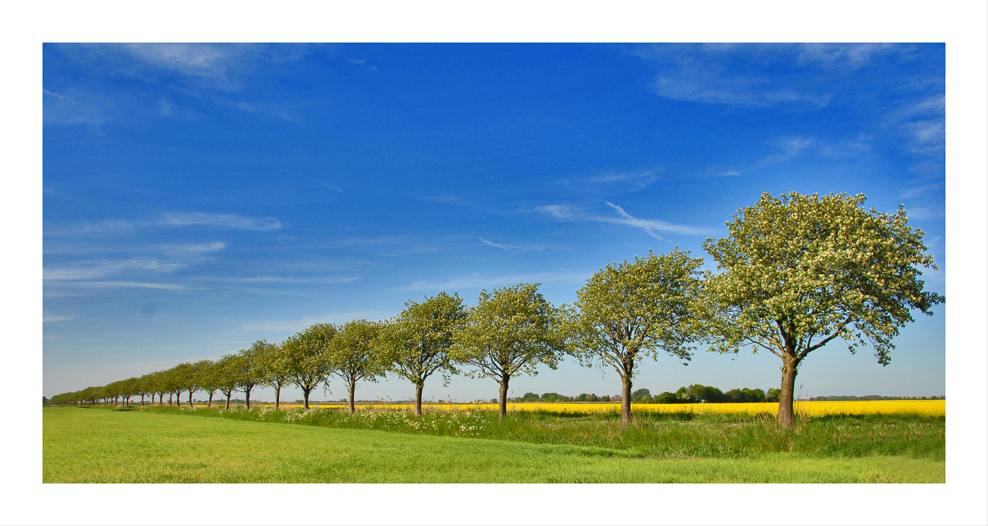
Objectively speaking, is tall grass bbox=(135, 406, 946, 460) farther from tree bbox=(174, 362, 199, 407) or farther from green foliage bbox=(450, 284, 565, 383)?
tree bbox=(174, 362, 199, 407)

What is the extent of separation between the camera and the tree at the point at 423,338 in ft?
141

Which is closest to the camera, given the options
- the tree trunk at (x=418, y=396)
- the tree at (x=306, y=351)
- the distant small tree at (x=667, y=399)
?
the tree trunk at (x=418, y=396)

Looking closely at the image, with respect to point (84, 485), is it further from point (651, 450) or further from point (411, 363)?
point (411, 363)

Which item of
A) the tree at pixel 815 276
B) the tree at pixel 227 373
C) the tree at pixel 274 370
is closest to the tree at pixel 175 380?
the tree at pixel 227 373

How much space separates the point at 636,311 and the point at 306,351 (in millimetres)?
38953

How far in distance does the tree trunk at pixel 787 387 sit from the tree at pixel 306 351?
45.2 metres

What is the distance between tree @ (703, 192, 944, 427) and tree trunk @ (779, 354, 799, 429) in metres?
0.04

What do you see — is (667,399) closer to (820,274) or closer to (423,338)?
(423,338)

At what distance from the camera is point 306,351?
2265 inches

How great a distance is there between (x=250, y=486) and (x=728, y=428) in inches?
591

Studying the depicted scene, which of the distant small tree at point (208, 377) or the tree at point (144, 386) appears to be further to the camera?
the tree at point (144, 386)

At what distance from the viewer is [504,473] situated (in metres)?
12.8

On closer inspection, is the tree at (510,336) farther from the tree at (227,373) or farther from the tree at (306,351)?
the tree at (227,373)

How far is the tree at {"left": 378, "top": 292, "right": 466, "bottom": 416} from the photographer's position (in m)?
43.1
